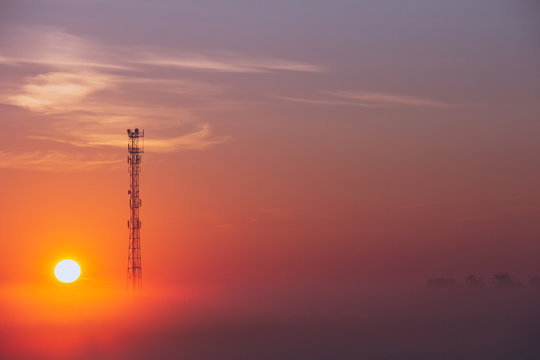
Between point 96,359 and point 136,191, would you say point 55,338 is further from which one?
point 136,191

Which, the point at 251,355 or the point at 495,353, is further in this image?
the point at 495,353

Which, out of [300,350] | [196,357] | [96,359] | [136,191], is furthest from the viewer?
[300,350]

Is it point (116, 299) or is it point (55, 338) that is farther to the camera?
point (55, 338)

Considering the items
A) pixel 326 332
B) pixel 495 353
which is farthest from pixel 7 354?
pixel 495 353

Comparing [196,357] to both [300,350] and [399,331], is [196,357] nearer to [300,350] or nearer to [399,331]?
[300,350]

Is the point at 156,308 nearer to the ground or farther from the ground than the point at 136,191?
farther from the ground

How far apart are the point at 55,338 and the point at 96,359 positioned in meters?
23.0

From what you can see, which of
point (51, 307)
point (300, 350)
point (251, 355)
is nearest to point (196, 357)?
point (251, 355)

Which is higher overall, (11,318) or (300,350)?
(11,318)

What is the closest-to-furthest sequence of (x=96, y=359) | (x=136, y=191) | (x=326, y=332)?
(x=136, y=191) < (x=96, y=359) < (x=326, y=332)

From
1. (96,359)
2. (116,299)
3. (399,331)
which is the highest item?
(399,331)

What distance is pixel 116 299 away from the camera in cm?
13788

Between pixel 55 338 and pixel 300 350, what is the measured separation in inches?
1772

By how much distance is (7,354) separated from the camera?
13725cm
